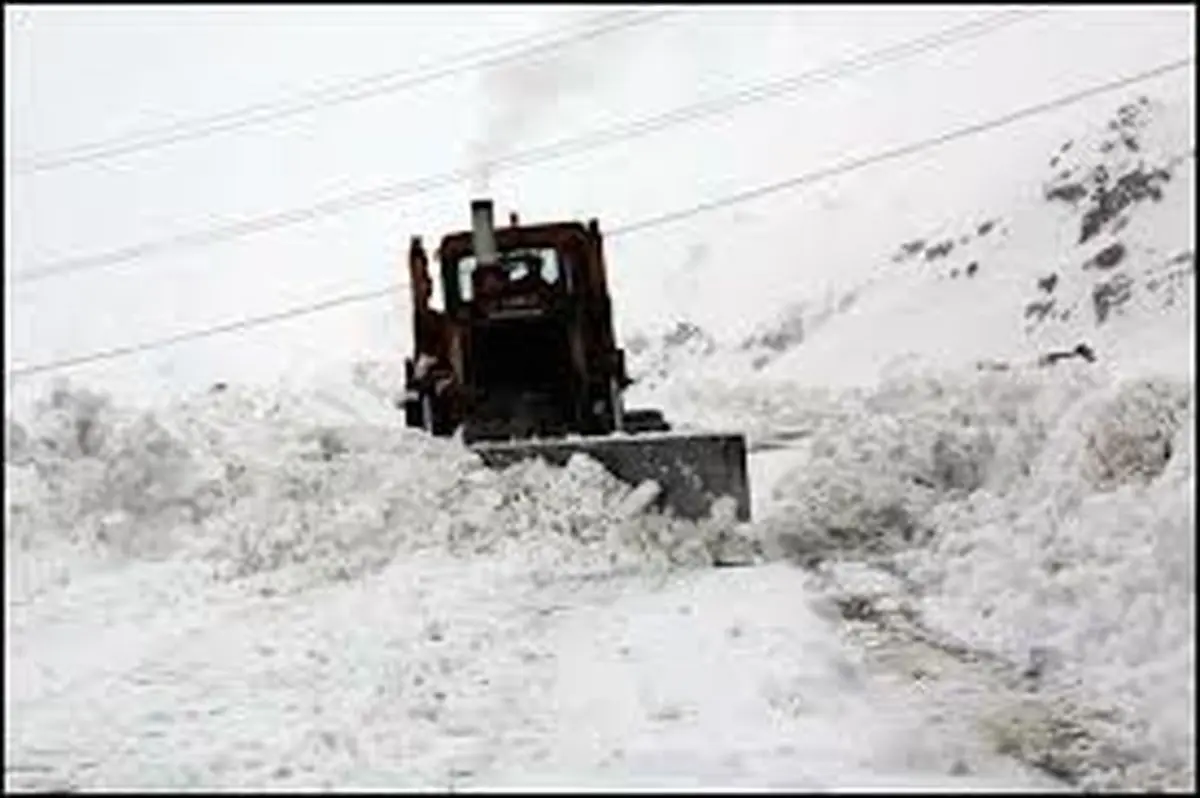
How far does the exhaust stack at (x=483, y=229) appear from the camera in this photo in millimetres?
17578

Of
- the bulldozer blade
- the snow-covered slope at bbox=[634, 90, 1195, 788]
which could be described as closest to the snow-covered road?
the snow-covered slope at bbox=[634, 90, 1195, 788]

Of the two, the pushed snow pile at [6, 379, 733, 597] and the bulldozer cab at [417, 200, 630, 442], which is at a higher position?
the bulldozer cab at [417, 200, 630, 442]

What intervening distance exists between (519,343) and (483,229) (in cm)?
106

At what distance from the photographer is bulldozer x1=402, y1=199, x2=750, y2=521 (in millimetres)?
17312

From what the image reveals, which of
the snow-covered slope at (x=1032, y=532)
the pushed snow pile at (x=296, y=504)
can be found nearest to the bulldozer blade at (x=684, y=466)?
Result: the pushed snow pile at (x=296, y=504)

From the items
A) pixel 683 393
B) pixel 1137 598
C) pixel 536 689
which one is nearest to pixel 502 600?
pixel 536 689

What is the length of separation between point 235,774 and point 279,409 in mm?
15777

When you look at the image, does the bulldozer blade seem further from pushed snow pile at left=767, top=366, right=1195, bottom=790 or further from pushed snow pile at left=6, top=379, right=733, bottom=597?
pushed snow pile at left=767, top=366, right=1195, bottom=790

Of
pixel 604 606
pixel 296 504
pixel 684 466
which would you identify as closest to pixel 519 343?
pixel 684 466

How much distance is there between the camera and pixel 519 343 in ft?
57.8

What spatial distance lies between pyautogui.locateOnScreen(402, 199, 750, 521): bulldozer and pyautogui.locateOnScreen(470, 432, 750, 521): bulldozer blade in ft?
A: 8.22

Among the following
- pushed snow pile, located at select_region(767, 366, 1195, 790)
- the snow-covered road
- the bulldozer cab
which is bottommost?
the snow-covered road

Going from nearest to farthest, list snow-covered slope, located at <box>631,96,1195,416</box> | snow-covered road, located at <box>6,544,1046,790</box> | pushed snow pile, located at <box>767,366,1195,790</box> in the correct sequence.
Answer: snow-covered road, located at <box>6,544,1046,790</box>, pushed snow pile, located at <box>767,366,1195,790</box>, snow-covered slope, located at <box>631,96,1195,416</box>

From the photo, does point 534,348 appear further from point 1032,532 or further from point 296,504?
point 1032,532
